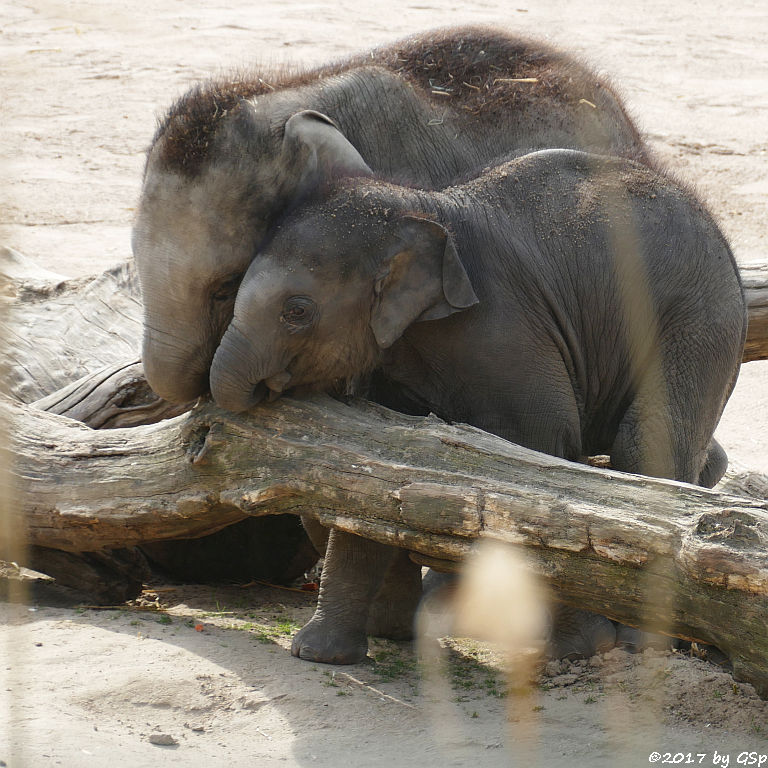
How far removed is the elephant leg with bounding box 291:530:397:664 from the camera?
4.10 meters

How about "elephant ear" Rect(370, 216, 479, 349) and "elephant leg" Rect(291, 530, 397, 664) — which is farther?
"elephant leg" Rect(291, 530, 397, 664)

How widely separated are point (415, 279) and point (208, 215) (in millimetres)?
681

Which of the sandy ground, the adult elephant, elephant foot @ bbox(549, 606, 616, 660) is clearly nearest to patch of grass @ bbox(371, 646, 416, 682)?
the sandy ground

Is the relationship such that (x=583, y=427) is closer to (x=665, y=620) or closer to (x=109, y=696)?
(x=665, y=620)

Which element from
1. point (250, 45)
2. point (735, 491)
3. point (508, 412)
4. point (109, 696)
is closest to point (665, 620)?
point (508, 412)

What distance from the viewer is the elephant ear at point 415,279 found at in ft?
12.7

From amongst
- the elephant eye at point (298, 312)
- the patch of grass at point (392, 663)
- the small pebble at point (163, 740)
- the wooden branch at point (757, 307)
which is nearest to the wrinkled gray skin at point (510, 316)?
the elephant eye at point (298, 312)

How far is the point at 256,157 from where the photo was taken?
3.91 metres

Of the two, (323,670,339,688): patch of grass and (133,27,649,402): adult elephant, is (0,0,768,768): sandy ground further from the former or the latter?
(133,27,649,402): adult elephant

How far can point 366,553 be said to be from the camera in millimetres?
4184

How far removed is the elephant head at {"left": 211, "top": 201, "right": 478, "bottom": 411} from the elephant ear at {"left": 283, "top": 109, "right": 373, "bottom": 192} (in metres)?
0.23

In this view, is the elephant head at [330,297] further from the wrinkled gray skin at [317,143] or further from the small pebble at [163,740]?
the small pebble at [163,740]

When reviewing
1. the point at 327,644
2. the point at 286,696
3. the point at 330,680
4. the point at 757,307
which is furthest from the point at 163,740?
the point at 757,307

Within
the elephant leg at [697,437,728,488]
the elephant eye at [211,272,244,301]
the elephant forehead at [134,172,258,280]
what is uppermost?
the elephant forehead at [134,172,258,280]
